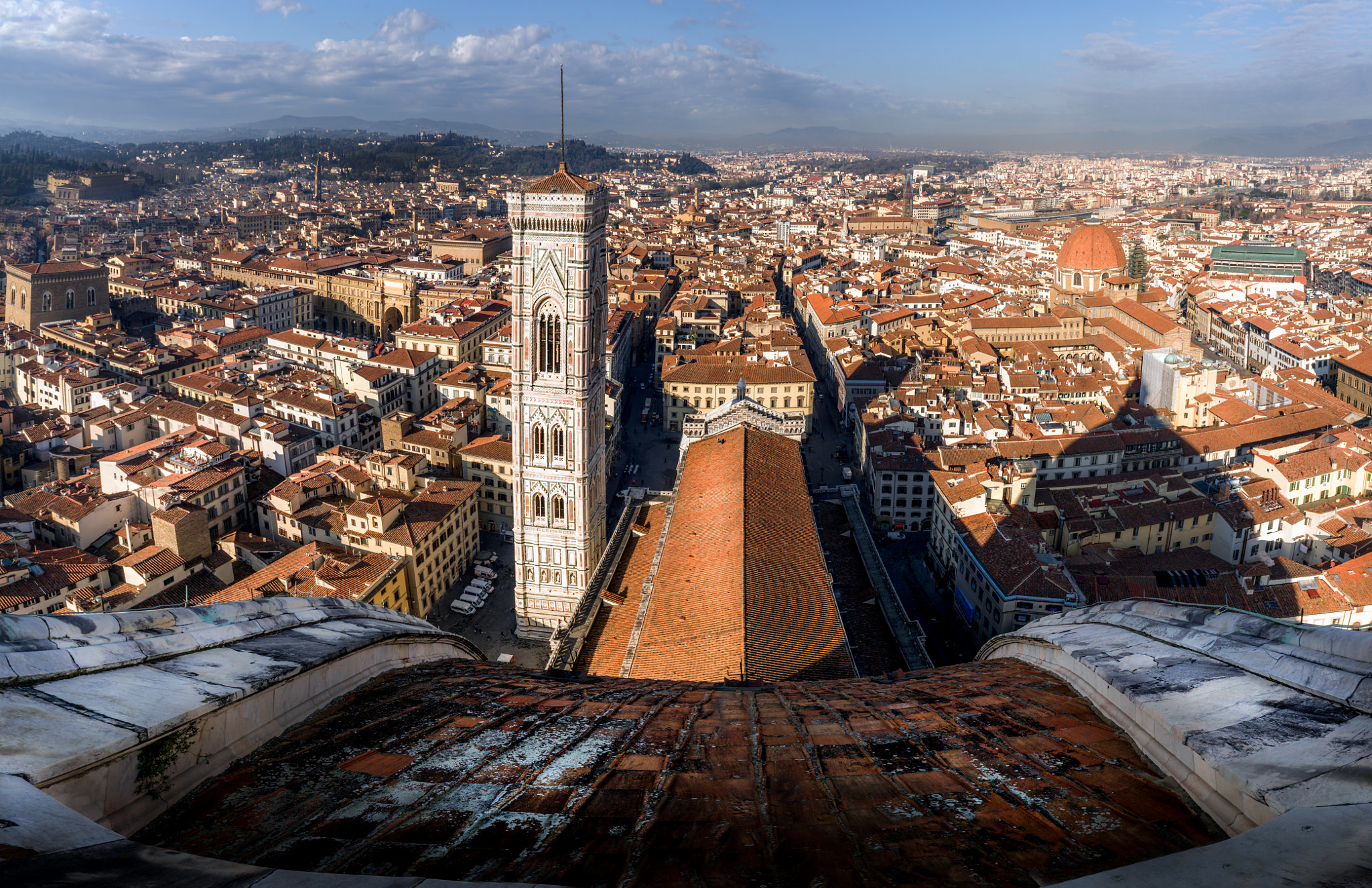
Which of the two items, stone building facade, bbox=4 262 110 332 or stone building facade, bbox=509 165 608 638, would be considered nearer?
stone building facade, bbox=509 165 608 638

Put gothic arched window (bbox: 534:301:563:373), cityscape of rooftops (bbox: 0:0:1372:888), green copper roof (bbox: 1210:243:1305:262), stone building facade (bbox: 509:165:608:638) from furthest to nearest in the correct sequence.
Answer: green copper roof (bbox: 1210:243:1305:262) < gothic arched window (bbox: 534:301:563:373) < stone building facade (bbox: 509:165:608:638) < cityscape of rooftops (bbox: 0:0:1372:888)

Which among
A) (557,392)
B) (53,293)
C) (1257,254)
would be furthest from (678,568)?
(1257,254)

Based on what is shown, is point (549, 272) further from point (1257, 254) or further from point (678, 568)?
point (1257, 254)

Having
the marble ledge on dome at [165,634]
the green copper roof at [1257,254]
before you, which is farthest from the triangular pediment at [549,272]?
the green copper roof at [1257,254]

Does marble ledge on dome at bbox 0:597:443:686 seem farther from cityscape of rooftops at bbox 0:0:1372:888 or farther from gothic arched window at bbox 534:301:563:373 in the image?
gothic arched window at bbox 534:301:563:373

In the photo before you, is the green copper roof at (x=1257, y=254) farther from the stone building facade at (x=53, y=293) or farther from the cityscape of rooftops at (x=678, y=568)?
the stone building facade at (x=53, y=293)

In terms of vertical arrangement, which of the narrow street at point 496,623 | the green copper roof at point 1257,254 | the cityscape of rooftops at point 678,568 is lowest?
the narrow street at point 496,623

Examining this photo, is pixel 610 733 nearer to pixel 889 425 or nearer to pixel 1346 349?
pixel 889 425

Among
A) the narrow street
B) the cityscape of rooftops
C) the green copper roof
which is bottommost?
the narrow street

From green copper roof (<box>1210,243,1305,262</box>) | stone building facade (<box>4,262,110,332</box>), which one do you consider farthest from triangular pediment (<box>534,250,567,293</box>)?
green copper roof (<box>1210,243,1305,262</box>)

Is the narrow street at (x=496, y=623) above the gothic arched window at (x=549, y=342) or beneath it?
beneath
